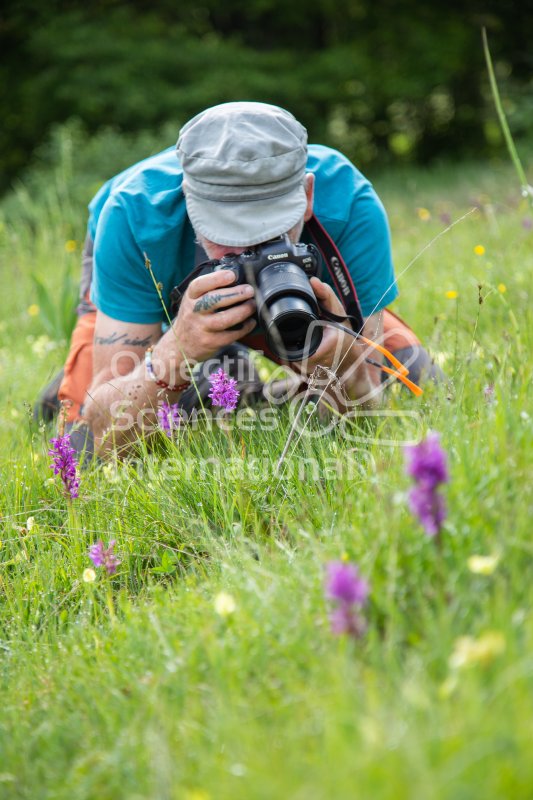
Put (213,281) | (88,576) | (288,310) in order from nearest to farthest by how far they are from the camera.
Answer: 1. (88,576)
2. (288,310)
3. (213,281)

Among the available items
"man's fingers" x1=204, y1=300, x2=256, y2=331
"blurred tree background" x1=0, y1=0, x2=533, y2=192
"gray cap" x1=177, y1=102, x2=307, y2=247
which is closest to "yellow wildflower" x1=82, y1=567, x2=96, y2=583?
"man's fingers" x1=204, y1=300, x2=256, y2=331

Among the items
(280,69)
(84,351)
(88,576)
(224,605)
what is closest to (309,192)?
(84,351)

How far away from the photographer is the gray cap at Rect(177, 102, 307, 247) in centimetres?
203

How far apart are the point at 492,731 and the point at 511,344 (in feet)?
4.70

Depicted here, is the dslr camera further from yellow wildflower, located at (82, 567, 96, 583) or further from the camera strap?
yellow wildflower, located at (82, 567, 96, 583)

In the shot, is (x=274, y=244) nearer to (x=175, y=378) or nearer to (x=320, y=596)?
(x=175, y=378)

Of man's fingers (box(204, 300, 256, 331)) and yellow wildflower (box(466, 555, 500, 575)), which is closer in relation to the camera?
yellow wildflower (box(466, 555, 500, 575))

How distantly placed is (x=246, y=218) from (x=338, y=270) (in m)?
0.38

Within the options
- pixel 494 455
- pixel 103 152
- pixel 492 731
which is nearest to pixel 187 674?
pixel 492 731

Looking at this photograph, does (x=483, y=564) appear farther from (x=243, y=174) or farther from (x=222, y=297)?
(x=243, y=174)

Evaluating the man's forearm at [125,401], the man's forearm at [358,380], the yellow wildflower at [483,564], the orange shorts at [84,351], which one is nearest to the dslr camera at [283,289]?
the man's forearm at [358,380]

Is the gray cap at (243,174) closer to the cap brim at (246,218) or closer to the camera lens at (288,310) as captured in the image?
the cap brim at (246,218)

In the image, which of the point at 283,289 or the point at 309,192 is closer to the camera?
the point at 283,289

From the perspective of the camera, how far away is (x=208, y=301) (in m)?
2.03
